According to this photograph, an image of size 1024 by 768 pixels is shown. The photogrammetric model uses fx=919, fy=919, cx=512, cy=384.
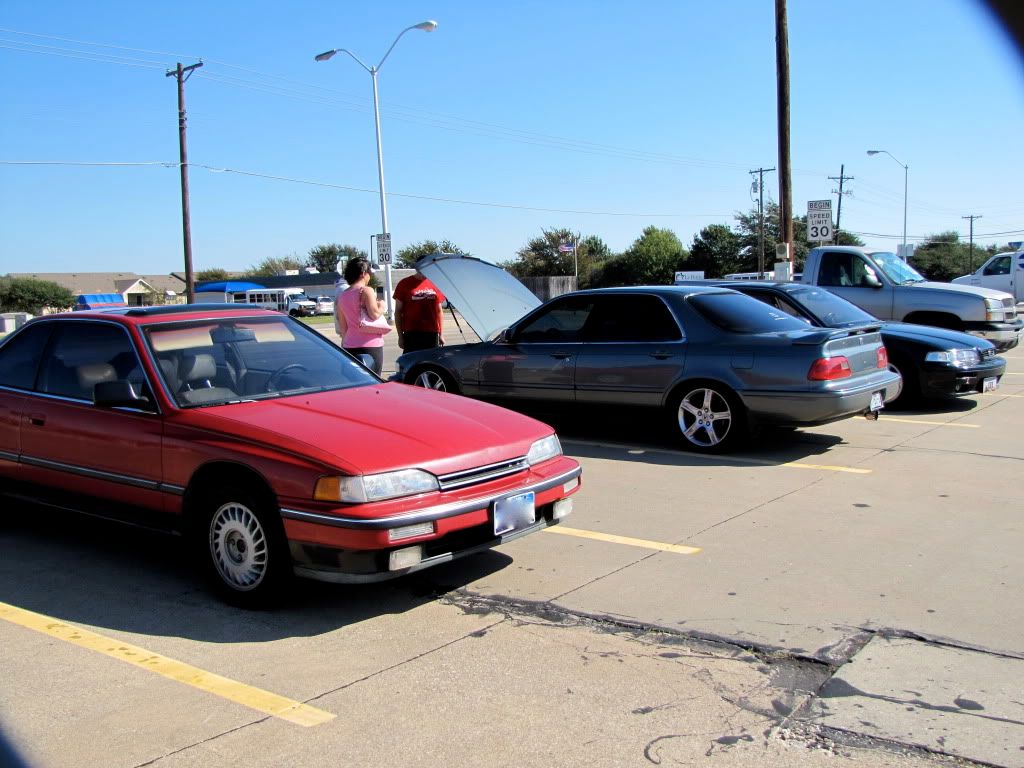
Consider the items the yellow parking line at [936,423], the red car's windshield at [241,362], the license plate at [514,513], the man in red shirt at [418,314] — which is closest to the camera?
the license plate at [514,513]

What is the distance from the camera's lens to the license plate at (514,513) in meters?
4.55

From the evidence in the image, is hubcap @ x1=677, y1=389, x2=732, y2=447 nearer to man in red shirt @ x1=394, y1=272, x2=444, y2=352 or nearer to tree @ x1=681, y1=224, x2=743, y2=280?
man in red shirt @ x1=394, y1=272, x2=444, y2=352

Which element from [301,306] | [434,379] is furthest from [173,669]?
[301,306]

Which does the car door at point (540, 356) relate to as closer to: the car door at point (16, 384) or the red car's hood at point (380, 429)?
the red car's hood at point (380, 429)

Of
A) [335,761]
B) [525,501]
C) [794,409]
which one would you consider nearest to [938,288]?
[794,409]

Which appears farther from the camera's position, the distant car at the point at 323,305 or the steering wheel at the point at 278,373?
the distant car at the point at 323,305

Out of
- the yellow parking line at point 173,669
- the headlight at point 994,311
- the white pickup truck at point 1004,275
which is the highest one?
the white pickup truck at point 1004,275

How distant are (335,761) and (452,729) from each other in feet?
1.43

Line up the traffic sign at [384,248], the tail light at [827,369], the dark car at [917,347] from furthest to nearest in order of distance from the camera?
1. the traffic sign at [384,248]
2. the dark car at [917,347]
3. the tail light at [827,369]

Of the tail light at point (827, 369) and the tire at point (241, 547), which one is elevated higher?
the tail light at point (827, 369)

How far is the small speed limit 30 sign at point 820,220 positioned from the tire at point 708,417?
1079cm

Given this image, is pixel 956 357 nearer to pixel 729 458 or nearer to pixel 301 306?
pixel 729 458

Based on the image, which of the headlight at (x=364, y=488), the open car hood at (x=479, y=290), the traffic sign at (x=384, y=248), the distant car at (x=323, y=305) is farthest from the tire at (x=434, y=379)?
the distant car at (x=323, y=305)

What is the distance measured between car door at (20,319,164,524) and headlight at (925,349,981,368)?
8.37 m
